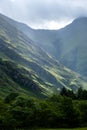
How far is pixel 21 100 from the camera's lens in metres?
141

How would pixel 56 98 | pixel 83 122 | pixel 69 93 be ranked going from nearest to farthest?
pixel 83 122
pixel 56 98
pixel 69 93

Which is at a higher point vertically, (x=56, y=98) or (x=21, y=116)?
(x=56, y=98)

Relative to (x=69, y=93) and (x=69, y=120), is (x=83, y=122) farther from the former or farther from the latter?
(x=69, y=93)

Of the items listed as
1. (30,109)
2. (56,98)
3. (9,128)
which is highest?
(56,98)

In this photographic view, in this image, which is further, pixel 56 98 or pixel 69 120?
pixel 56 98

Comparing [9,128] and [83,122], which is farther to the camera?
[83,122]

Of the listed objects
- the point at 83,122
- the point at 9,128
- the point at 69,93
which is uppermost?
the point at 69,93

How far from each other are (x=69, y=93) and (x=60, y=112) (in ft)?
182

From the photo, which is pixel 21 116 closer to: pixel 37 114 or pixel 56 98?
pixel 37 114

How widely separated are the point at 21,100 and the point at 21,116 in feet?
33.3

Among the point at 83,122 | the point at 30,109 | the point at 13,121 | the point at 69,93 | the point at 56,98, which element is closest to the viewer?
the point at 13,121

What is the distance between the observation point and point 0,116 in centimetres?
12588

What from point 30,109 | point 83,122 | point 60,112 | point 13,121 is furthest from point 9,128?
point 83,122

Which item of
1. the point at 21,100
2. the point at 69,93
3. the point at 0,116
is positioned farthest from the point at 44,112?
the point at 69,93
